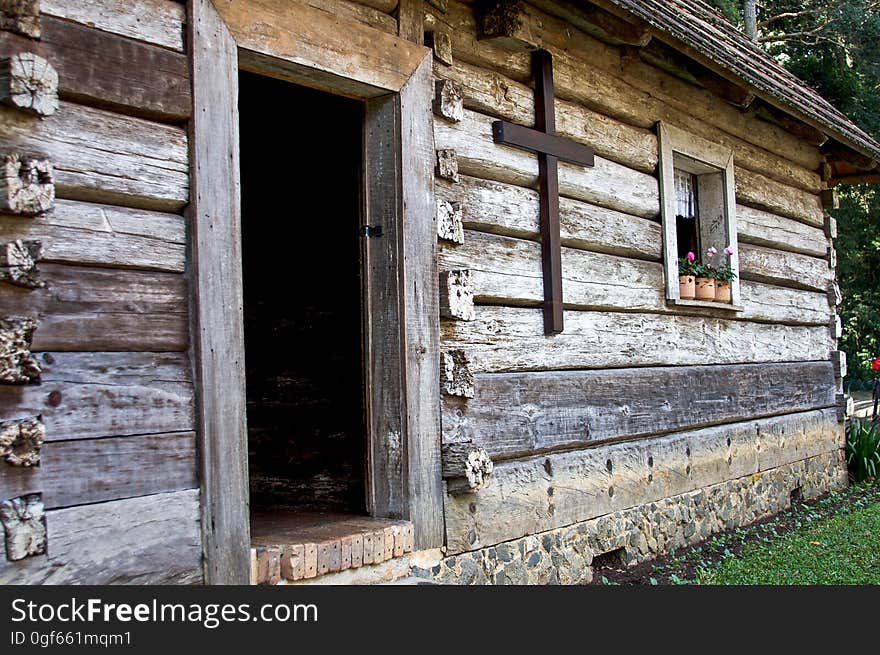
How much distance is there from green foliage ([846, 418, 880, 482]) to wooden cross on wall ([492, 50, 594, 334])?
6502 mm

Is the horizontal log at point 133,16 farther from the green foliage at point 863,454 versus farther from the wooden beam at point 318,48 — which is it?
the green foliage at point 863,454

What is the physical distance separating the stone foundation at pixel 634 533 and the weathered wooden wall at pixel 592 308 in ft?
0.31

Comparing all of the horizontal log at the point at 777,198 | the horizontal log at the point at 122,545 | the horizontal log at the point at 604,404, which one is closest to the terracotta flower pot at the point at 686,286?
the horizontal log at the point at 604,404

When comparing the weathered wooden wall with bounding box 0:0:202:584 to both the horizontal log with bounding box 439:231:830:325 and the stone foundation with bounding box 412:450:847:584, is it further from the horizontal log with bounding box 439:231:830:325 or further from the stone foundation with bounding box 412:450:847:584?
the horizontal log with bounding box 439:231:830:325

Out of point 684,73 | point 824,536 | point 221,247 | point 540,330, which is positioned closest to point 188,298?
point 221,247

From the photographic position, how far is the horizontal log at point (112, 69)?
3.44m

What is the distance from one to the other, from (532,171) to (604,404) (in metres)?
1.62

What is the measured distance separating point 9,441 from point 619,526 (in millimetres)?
4272

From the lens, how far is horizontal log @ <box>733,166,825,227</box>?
8.49 metres

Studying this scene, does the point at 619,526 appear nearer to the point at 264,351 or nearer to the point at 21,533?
the point at 264,351

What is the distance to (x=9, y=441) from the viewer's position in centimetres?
321

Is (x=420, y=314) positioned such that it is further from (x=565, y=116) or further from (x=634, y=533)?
(x=634, y=533)

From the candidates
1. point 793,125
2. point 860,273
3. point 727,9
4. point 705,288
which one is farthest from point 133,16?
point 860,273

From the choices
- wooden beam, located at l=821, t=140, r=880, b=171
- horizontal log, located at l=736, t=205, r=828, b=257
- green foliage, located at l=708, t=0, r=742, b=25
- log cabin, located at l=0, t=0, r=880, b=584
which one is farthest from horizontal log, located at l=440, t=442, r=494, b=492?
green foliage, located at l=708, t=0, r=742, b=25
